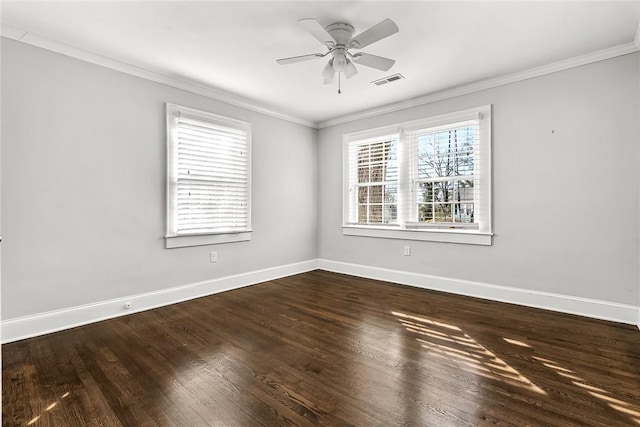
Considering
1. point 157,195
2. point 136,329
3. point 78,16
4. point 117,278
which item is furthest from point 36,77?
point 136,329

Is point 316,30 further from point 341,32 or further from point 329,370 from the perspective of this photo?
point 329,370

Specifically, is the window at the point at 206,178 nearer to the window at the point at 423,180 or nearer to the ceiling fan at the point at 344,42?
the ceiling fan at the point at 344,42

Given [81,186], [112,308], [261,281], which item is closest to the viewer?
[81,186]

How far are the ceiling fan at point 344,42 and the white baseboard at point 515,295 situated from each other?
9.31 feet

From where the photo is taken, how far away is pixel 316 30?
2371 mm

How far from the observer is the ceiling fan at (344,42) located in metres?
2.35

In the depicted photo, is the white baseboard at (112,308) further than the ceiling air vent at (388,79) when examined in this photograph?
No

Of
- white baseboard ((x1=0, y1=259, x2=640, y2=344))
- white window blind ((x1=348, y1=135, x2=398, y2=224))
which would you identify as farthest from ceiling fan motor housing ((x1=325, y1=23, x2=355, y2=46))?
white baseboard ((x1=0, y1=259, x2=640, y2=344))

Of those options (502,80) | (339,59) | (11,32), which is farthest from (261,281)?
(502,80)

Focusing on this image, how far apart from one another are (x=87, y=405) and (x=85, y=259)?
1.73 meters

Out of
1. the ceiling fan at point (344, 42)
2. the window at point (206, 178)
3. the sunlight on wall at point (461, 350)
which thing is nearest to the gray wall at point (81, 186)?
the window at point (206, 178)

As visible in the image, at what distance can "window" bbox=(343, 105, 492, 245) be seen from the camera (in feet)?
12.8

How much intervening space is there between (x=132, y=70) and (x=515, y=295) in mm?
4937

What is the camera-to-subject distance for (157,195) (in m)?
3.58
